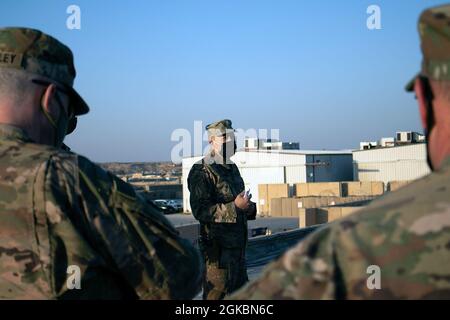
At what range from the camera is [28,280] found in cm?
210

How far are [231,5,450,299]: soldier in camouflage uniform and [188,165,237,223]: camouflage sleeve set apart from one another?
420 cm

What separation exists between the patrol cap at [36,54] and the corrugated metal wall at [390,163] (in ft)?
137

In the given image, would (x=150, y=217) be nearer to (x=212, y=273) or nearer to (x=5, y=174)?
(x=5, y=174)

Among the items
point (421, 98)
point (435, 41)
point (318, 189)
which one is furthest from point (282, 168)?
point (435, 41)

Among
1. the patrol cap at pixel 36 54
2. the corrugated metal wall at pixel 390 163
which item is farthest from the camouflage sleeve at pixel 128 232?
the corrugated metal wall at pixel 390 163

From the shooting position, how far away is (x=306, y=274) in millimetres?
1318

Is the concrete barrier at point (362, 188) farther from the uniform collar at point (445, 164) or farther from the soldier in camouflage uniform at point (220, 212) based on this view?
the uniform collar at point (445, 164)

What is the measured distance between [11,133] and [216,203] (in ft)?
11.9

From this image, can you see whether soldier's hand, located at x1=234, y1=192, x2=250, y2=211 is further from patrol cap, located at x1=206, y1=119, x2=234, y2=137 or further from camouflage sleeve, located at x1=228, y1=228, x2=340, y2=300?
camouflage sleeve, located at x1=228, y1=228, x2=340, y2=300

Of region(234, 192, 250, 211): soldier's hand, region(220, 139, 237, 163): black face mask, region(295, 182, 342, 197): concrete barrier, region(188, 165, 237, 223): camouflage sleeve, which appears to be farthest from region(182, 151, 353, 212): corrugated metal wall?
region(234, 192, 250, 211): soldier's hand
